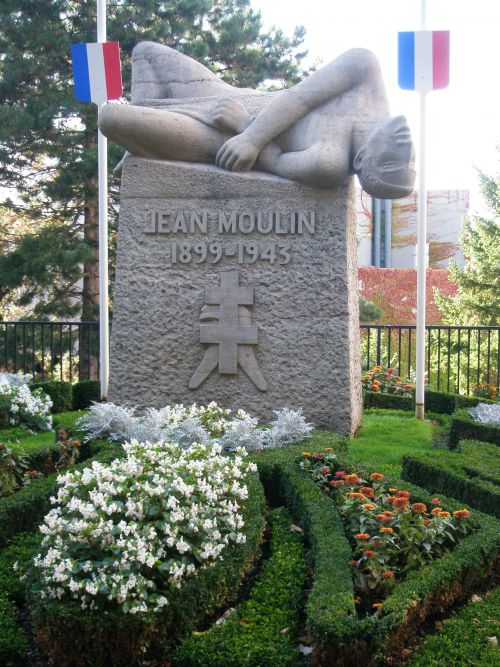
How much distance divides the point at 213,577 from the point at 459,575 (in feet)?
3.39

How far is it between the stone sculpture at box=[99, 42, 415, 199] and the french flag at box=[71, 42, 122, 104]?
5.26ft

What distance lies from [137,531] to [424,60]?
19.4 ft

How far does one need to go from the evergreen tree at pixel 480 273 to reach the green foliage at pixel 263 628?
14.8 meters

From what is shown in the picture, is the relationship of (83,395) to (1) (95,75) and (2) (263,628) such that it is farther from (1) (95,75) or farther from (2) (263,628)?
(2) (263,628)

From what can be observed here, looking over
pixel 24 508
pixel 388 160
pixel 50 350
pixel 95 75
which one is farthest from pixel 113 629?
pixel 50 350

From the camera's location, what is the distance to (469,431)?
19.0 feet

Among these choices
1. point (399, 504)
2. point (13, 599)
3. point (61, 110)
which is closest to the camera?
point (13, 599)

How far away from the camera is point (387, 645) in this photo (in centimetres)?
251

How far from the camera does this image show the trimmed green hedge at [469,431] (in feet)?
18.6

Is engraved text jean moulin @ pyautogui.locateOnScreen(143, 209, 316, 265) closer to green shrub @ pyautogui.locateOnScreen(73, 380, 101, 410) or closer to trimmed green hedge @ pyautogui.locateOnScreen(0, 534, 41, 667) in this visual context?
green shrub @ pyautogui.locateOnScreen(73, 380, 101, 410)

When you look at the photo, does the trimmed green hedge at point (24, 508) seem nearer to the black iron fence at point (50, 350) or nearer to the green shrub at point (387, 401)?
the green shrub at point (387, 401)

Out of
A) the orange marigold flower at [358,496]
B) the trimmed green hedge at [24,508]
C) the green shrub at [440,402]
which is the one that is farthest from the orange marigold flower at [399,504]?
the green shrub at [440,402]

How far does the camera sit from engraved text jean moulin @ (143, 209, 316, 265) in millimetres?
6012

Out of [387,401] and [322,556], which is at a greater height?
[387,401]
